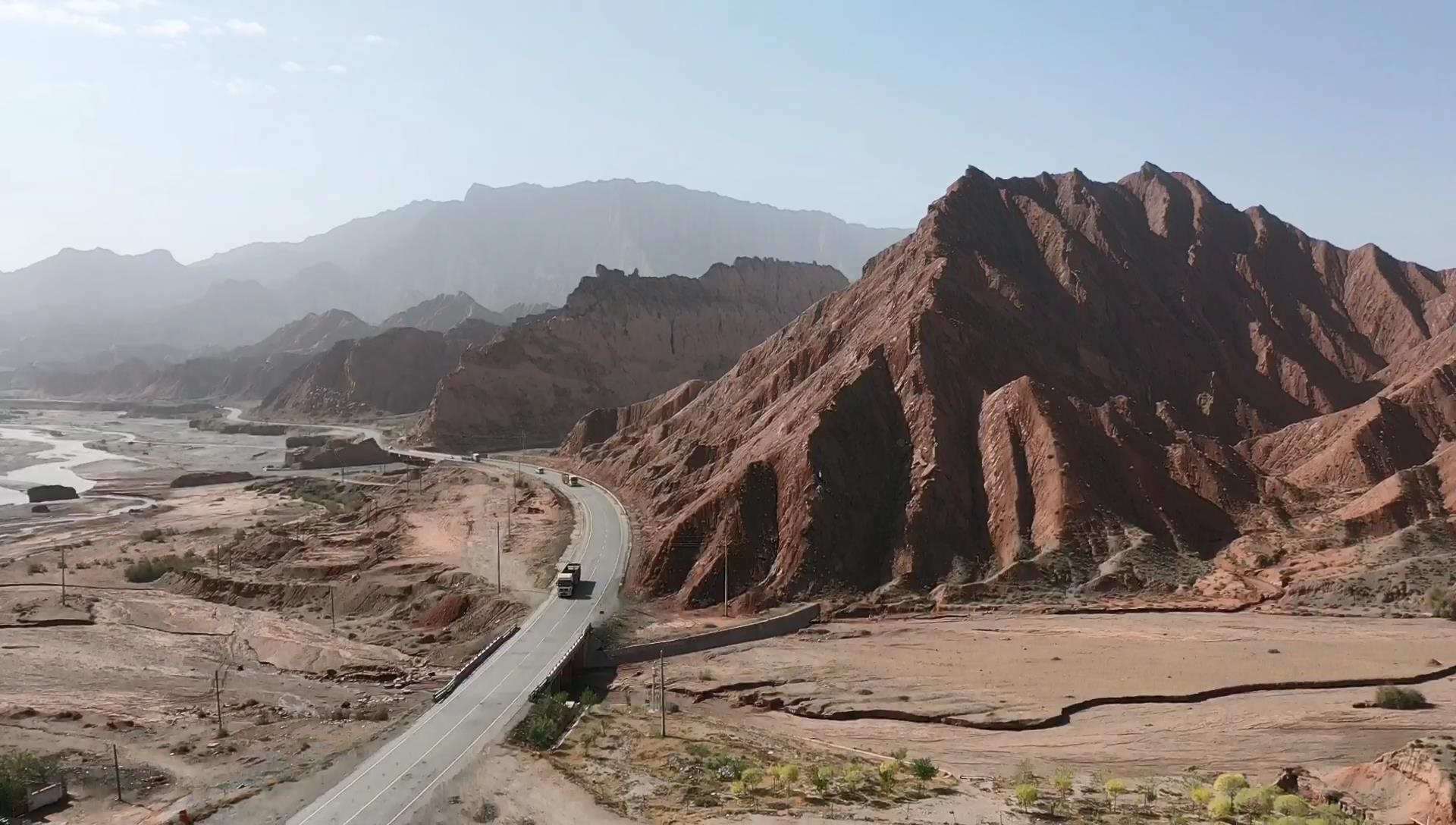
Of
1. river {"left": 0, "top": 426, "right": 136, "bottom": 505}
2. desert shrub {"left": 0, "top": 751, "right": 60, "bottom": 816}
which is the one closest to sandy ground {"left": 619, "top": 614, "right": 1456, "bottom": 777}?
desert shrub {"left": 0, "top": 751, "right": 60, "bottom": 816}

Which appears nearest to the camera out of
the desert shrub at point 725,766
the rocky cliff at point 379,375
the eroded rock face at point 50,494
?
the desert shrub at point 725,766

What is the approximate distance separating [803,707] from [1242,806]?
46.4 feet

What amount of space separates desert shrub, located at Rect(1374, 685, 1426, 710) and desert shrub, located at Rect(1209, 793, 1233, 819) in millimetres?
11059

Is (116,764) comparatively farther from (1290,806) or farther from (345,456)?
(345,456)

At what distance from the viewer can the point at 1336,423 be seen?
5291 cm

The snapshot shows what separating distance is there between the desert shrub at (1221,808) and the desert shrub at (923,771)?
Answer: 6.34m

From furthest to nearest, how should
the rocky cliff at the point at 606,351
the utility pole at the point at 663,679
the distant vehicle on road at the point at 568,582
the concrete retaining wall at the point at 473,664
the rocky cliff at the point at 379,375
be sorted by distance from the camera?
the rocky cliff at the point at 379,375 < the rocky cliff at the point at 606,351 < the distant vehicle on road at the point at 568,582 < the concrete retaining wall at the point at 473,664 < the utility pole at the point at 663,679

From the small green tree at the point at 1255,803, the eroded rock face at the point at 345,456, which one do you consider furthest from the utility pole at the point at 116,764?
the eroded rock face at the point at 345,456

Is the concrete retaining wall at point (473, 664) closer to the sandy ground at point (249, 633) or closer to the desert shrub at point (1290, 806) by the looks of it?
the sandy ground at point (249, 633)

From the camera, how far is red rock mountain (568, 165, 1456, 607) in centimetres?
4347

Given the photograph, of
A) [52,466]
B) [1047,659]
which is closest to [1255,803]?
[1047,659]

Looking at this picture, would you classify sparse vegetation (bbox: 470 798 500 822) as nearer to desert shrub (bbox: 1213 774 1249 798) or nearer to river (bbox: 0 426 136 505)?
desert shrub (bbox: 1213 774 1249 798)

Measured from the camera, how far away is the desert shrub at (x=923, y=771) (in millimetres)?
23734

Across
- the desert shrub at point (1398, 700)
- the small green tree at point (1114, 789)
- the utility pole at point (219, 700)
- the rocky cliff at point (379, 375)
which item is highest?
the rocky cliff at point (379, 375)
